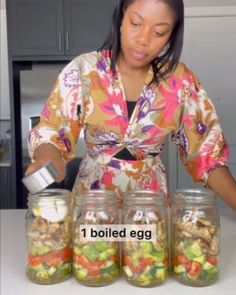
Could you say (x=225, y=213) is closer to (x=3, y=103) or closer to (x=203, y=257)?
(x=203, y=257)

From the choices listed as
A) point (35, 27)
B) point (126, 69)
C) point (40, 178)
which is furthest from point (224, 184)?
point (35, 27)

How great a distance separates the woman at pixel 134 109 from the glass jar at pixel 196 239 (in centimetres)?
27

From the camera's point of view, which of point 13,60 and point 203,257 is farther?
point 13,60

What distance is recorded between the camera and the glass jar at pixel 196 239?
716 mm

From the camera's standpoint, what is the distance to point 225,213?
1.20 meters

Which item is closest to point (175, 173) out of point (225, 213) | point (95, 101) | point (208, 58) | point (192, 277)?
point (208, 58)

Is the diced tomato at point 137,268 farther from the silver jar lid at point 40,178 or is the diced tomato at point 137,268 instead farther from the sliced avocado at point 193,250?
the silver jar lid at point 40,178

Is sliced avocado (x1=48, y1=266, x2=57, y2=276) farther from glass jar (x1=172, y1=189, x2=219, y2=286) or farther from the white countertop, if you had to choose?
glass jar (x1=172, y1=189, x2=219, y2=286)

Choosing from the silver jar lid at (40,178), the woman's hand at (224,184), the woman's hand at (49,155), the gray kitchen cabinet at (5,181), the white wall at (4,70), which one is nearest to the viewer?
the silver jar lid at (40,178)

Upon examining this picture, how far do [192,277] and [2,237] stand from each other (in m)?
0.49

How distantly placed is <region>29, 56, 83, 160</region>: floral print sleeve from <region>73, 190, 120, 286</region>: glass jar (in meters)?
0.27

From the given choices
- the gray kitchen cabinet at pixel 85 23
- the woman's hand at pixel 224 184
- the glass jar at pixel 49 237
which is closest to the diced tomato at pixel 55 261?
the glass jar at pixel 49 237

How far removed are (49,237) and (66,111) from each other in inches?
14.9

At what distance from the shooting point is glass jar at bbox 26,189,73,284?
2.38 ft
